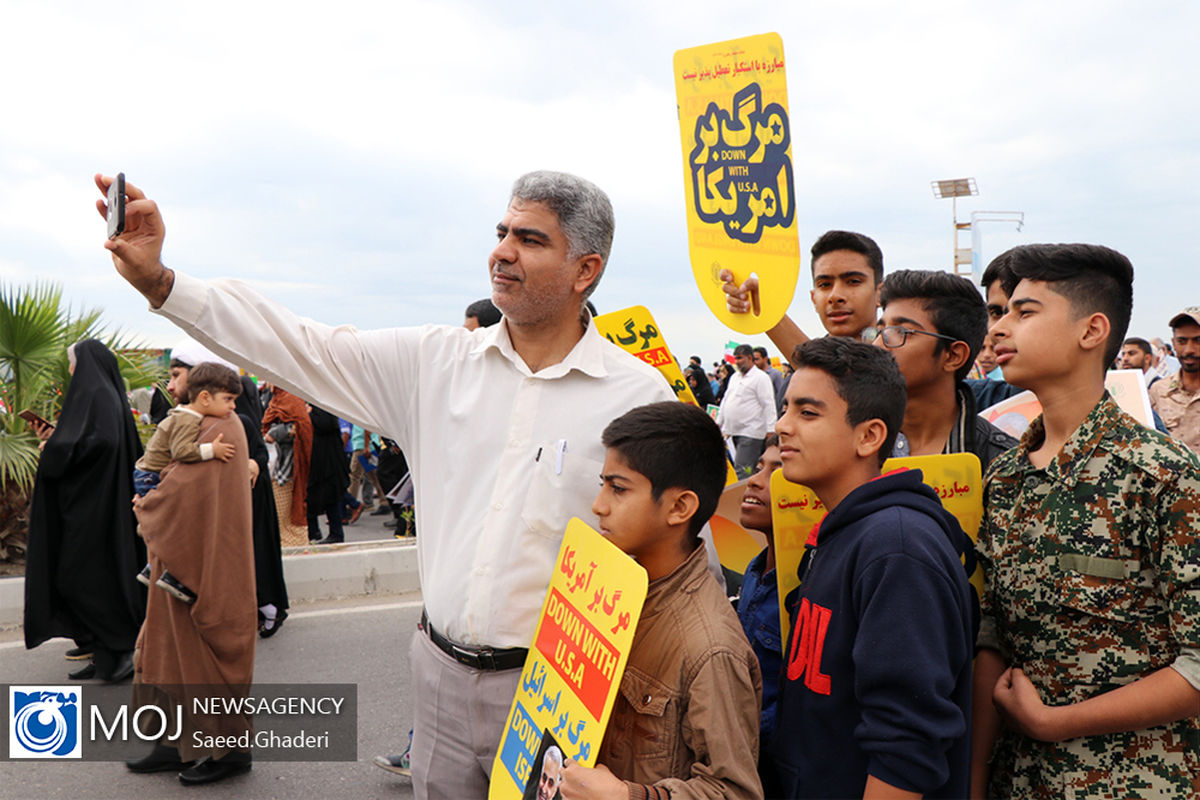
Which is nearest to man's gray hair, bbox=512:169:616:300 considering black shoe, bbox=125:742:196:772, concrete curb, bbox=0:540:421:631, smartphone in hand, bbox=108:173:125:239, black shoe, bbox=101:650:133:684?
smartphone in hand, bbox=108:173:125:239

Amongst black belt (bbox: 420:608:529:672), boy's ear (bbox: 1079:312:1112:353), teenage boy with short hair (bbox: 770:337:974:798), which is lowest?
black belt (bbox: 420:608:529:672)

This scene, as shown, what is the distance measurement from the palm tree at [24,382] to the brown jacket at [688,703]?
7.25 meters

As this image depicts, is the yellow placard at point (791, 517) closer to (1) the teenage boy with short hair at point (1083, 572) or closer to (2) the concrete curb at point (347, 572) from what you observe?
(1) the teenage boy with short hair at point (1083, 572)

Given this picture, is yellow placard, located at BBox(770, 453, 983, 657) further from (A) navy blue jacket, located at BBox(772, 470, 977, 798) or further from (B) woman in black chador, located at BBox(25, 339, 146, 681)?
(B) woman in black chador, located at BBox(25, 339, 146, 681)

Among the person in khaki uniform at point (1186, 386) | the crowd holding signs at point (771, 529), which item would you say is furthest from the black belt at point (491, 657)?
the person in khaki uniform at point (1186, 386)

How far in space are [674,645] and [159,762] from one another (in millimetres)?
3458

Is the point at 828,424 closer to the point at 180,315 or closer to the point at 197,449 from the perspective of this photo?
the point at 180,315

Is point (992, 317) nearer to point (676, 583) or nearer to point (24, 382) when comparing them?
point (676, 583)

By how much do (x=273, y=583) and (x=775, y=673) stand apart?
Result: 15.6 ft

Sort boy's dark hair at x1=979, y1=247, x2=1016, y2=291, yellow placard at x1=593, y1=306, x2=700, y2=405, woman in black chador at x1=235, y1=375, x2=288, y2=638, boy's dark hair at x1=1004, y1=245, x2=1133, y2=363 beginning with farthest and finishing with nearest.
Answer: woman in black chador at x1=235, y1=375, x2=288, y2=638 < yellow placard at x1=593, y1=306, x2=700, y2=405 < boy's dark hair at x1=979, y1=247, x2=1016, y2=291 < boy's dark hair at x1=1004, y1=245, x2=1133, y2=363

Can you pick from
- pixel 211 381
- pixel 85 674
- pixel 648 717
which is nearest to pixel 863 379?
pixel 648 717

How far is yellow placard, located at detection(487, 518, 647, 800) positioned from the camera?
1636 millimetres

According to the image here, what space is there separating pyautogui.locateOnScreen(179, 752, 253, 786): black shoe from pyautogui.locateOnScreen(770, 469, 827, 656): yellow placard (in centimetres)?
309

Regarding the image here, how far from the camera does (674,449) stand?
6.49ft
